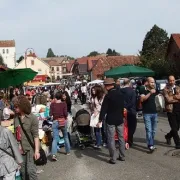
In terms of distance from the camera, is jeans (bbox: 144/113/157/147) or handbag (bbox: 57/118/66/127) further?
handbag (bbox: 57/118/66/127)

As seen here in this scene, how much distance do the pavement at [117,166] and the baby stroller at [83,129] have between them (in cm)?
29

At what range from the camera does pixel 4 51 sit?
132 meters

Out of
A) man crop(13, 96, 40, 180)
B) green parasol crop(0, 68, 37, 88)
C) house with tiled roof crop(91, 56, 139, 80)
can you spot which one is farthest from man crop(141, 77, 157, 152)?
house with tiled roof crop(91, 56, 139, 80)

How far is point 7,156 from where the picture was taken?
177 inches

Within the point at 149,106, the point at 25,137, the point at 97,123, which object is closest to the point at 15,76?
the point at 97,123

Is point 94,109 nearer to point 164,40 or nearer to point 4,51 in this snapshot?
point 164,40

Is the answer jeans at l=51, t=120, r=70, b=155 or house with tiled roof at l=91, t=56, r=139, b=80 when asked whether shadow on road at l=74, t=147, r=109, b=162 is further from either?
house with tiled roof at l=91, t=56, r=139, b=80

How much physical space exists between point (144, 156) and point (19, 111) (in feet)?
13.5

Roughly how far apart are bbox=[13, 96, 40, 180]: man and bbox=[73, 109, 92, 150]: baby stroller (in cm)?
467

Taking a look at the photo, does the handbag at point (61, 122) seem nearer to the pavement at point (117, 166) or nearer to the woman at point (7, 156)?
the pavement at point (117, 166)

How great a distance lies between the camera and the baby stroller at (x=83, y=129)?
10.1 meters

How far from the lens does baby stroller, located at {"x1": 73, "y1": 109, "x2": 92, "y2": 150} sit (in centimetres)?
1014

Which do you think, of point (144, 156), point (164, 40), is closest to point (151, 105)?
point (144, 156)

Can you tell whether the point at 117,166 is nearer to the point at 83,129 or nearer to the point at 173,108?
the point at 173,108
